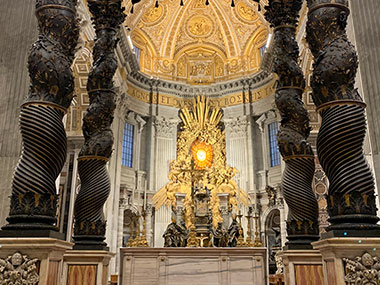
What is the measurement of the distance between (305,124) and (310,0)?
6.24 feet

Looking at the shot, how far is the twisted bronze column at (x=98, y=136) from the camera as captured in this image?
16.0ft

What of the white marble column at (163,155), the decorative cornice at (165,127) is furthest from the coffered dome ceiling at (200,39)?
the white marble column at (163,155)

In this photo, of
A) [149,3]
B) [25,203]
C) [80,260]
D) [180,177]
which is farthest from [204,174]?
[25,203]

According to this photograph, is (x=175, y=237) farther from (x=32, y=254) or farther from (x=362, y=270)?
(x=362, y=270)

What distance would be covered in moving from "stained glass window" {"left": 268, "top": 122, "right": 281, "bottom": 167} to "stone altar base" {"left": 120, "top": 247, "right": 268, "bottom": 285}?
1085 centimetres

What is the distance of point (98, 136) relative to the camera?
5.25 metres

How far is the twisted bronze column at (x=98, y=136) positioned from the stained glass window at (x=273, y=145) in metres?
13.4

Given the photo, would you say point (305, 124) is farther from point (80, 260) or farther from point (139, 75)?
point (139, 75)

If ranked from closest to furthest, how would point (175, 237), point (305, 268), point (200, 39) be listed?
point (305, 268)
point (175, 237)
point (200, 39)

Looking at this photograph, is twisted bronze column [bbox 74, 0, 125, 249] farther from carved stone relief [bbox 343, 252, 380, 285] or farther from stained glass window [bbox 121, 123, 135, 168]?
stained glass window [bbox 121, 123, 135, 168]

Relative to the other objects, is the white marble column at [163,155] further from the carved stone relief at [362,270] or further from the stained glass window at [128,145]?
the carved stone relief at [362,270]

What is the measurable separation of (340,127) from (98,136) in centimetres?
328

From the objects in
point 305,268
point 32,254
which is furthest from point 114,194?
point 32,254

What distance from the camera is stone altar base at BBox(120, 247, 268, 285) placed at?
23.7ft
